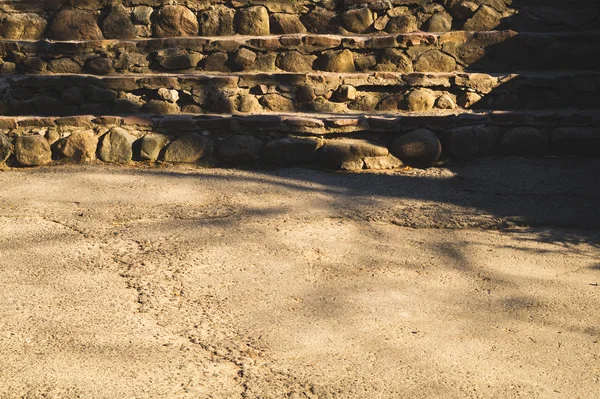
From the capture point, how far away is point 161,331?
300 centimetres

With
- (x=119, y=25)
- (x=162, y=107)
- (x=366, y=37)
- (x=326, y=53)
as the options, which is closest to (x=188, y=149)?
(x=162, y=107)

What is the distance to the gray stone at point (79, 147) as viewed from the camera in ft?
17.6

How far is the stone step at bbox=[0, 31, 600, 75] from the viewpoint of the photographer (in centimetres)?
607

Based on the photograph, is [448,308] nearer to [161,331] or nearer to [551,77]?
[161,331]

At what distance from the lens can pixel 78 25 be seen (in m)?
6.43

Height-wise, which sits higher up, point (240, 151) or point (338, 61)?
point (338, 61)

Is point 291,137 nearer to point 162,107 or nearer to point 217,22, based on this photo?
point 162,107

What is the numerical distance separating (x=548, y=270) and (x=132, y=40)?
3.77 meters

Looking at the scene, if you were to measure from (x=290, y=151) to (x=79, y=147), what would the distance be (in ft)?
4.41

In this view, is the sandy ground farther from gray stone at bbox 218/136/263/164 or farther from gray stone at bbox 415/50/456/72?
gray stone at bbox 415/50/456/72

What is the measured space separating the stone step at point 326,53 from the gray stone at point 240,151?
3.07ft

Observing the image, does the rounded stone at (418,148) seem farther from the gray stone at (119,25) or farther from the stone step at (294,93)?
the gray stone at (119,25)

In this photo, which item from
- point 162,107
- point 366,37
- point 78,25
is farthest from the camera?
point 78,25

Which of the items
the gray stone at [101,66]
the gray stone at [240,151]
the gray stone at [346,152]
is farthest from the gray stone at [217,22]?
the gray stone at [346,152]
